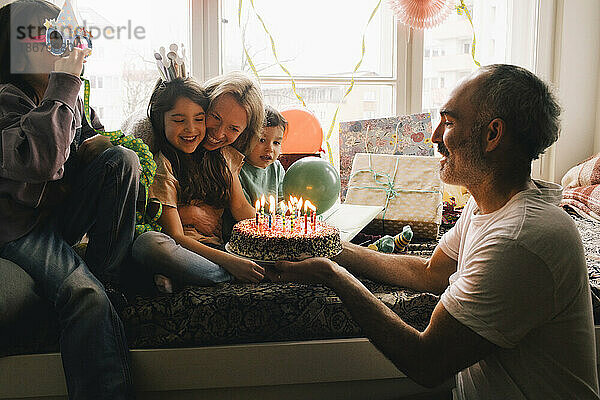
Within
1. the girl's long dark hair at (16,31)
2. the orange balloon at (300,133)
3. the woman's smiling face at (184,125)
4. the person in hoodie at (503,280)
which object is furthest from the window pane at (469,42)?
the girl's long dark hair at (16,31)

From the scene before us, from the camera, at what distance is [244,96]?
6.20 ft

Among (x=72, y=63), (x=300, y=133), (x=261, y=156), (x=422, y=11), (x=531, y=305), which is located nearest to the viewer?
(x=531, y=305)

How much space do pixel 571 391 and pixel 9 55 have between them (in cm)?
154

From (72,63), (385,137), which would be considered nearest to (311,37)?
(385,137)

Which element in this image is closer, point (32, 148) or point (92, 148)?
point (32, 148)

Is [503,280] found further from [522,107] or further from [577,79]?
[577,79]

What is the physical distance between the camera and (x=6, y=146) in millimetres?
1346

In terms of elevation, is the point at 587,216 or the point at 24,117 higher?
the point at 24,117

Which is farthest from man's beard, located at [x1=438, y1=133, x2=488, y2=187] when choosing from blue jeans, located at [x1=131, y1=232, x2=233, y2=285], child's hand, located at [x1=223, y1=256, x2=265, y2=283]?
blue jeans, located at [x1=131, y1=232, x2=233, y2=285]

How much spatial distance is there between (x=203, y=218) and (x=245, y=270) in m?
0.33

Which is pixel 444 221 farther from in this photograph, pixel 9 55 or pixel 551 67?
pixel 9 55

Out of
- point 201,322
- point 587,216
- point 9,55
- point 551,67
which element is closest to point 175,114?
point 9,55

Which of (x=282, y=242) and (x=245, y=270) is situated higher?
(x=282, y=242)

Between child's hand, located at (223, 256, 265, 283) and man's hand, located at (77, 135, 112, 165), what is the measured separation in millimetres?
467
